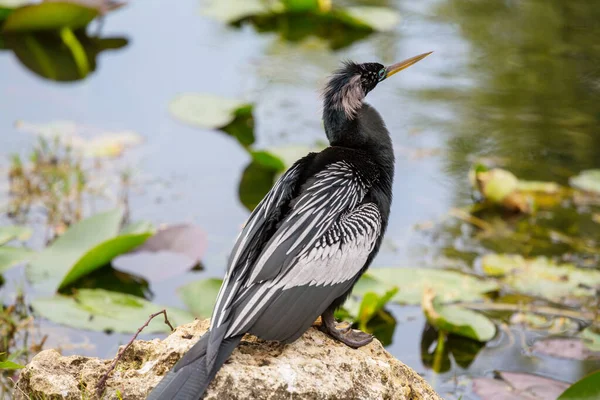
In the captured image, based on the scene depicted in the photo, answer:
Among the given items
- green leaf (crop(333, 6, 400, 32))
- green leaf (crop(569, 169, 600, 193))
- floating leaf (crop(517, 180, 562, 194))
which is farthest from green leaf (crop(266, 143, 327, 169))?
green leaf (crop(333, 6, 400, 32))

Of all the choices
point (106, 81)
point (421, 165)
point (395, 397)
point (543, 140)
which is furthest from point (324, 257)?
point (106, 81)

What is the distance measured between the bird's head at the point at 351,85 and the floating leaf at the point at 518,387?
1718mm

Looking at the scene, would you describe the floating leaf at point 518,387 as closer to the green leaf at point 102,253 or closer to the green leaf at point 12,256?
the green leaf at point 102,253

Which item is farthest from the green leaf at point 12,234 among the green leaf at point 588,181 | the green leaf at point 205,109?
the green leaf at point 588,181

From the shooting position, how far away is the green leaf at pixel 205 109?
711 cm

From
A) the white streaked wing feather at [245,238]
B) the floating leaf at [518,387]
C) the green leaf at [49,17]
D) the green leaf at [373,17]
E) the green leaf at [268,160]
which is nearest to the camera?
the white streaked wing feather at [245,238]

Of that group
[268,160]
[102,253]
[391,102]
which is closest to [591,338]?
[268,160]

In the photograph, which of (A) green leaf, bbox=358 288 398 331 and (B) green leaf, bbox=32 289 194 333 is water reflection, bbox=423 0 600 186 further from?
(B) green leaf, bbox=32 289 194 333

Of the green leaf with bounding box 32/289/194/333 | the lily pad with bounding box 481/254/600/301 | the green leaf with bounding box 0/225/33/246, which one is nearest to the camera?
the green leaf with bounding box 32/289/194/333

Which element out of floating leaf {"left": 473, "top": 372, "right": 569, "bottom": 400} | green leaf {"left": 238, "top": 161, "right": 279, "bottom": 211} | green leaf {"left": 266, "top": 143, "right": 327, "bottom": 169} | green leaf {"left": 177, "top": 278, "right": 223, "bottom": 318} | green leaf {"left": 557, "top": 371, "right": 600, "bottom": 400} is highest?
green leaf {"left": 557, "top": 371, "right": 600, "bottom": 400}

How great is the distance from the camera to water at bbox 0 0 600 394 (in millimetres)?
6258

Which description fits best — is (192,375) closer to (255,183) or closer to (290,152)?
(290,152)

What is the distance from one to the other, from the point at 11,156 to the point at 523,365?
160 inches

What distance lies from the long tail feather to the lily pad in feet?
9.91
